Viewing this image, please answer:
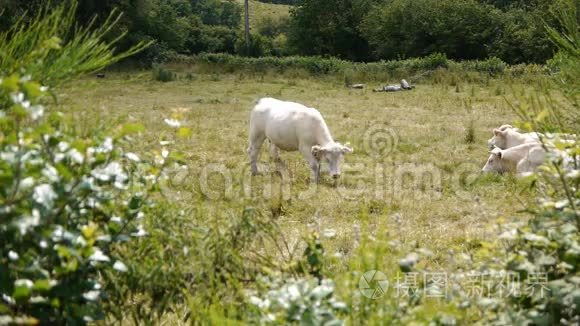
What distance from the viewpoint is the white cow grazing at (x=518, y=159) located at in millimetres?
8625

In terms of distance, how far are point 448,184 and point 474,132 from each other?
13.6 feet

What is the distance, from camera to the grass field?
4.18m

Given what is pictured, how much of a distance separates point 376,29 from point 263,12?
51.2m

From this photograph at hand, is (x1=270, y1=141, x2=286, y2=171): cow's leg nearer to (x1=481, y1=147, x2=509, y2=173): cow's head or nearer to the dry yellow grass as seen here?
the dry yellow grass

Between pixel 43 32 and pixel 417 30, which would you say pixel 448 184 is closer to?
pixel 43 32

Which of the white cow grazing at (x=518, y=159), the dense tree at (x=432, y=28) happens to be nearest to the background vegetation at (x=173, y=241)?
the white cow grazing at (x=518, y=159)

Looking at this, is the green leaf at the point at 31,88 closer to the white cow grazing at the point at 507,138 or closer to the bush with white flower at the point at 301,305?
the bush with white flower at the point at 301,305

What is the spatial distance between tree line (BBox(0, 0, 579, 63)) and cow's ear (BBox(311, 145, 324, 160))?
20.9 meters

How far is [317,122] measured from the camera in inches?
380

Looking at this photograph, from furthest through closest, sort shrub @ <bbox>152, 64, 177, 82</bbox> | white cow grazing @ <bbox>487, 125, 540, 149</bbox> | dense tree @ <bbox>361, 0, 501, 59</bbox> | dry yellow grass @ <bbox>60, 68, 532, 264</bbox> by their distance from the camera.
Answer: dense tree @ <bbox>361, 0, 501, 59</bbox> < shrub @ <bbox>152, 64, 177, 82</bbox> < white cow grazing @ <bbox>487, 125, 540, 149</bbox> < dry yellow grass @ <bbox>60, 68, 532, 264</bbox>

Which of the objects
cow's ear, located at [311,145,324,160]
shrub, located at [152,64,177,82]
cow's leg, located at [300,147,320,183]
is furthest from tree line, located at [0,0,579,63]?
cow's ear, located at [311,145,324,160]

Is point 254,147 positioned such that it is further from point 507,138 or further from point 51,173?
point 51,173

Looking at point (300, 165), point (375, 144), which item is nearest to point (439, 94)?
point (375, 144)

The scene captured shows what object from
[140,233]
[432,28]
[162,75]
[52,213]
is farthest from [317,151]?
[432,28]
